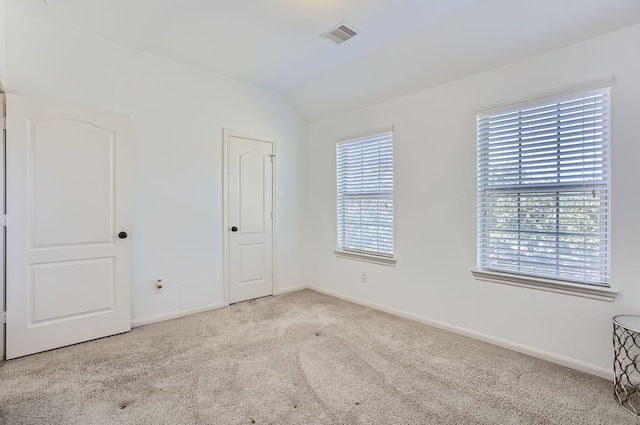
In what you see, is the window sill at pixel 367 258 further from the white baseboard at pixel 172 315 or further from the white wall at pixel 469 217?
the white baseboard at pixel 172 315

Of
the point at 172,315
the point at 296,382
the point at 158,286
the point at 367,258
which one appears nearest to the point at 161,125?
the point at 158,286

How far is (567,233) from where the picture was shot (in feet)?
8.02

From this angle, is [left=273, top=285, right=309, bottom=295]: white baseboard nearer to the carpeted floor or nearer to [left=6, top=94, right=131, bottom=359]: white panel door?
the carpeted floor

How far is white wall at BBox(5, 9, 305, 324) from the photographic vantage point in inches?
112

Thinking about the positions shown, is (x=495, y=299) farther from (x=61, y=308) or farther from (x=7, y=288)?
(x=7, y=288)

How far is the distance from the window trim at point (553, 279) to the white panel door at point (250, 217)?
261 centimetres

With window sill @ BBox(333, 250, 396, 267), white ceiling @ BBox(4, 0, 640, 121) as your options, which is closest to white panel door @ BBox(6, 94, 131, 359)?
white ceiling @ BBox(4, 0, 640, 121)

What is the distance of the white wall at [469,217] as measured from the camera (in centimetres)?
221

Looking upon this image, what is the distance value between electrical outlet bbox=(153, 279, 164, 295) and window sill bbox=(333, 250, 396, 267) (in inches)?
85.9

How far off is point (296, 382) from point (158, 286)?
6.68ft

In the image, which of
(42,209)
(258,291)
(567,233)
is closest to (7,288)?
(42,209)

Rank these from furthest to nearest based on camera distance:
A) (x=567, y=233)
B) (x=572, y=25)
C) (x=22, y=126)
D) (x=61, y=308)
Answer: (x=61, y=308)
(x=22, y=126)
(x=567, y=233)
(x=572, y=25)

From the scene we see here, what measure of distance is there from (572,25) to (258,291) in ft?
13.5

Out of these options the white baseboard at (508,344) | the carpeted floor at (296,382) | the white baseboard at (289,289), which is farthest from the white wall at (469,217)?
the white baseboard at (289,289)
